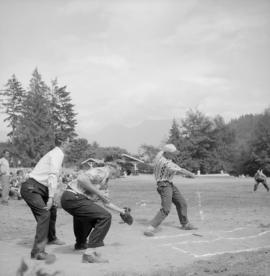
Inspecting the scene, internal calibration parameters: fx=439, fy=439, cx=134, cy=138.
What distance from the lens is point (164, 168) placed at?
970 centimetres

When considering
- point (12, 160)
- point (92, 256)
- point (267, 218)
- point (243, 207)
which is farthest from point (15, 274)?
point (12, 160)

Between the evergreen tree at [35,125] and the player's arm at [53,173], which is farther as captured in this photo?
the evergreen tree at [35,125]

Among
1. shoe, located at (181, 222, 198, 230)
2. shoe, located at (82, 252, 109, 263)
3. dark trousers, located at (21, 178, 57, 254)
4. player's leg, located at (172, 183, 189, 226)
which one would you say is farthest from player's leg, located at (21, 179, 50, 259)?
shoe, located at (181, 222, 198, 230)

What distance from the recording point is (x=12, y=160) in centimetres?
6881

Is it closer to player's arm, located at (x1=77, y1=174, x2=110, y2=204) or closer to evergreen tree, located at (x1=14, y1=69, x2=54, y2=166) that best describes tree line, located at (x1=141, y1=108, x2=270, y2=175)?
evergreen tree, located at (x1=14, y1=69, x2=54, y2=166)

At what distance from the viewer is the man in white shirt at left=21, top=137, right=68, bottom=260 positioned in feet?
23.1

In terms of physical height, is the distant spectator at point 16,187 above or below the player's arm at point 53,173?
below

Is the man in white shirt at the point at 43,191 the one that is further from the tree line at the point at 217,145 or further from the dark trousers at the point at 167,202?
the tree line at the point at 217,145

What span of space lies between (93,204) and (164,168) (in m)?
2.94

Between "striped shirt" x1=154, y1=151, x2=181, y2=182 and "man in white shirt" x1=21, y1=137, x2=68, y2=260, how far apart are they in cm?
287

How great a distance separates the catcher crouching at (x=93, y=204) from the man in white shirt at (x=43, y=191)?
0.31 m

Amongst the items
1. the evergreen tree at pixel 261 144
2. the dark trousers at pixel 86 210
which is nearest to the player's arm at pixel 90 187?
the dark trousers at pixel 86 210

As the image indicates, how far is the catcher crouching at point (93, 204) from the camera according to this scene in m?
6.86

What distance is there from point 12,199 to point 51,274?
13.5m
